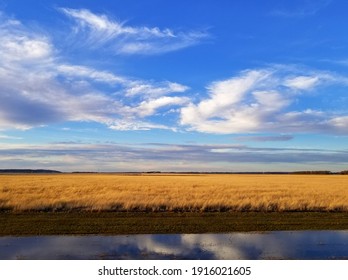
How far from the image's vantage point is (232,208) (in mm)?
24281

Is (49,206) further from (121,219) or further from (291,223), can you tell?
(291,223)

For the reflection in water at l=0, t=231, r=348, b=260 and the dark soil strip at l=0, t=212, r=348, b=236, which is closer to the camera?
the reflection in water at l=0, t=231, r=348, b=260

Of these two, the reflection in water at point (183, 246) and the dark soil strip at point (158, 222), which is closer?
the reflection in water at point (183, 246)

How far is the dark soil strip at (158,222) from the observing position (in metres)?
15.9

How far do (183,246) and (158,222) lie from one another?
5631 mm

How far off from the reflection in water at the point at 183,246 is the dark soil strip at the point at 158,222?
1.33 m

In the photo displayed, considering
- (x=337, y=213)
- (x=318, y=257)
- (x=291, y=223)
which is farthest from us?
(x=337, y=213)

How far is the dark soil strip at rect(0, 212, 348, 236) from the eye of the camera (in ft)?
52.3

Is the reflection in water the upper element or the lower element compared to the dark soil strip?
lower

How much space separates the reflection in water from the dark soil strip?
1327 mm

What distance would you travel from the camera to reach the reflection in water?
1123 centimetres
